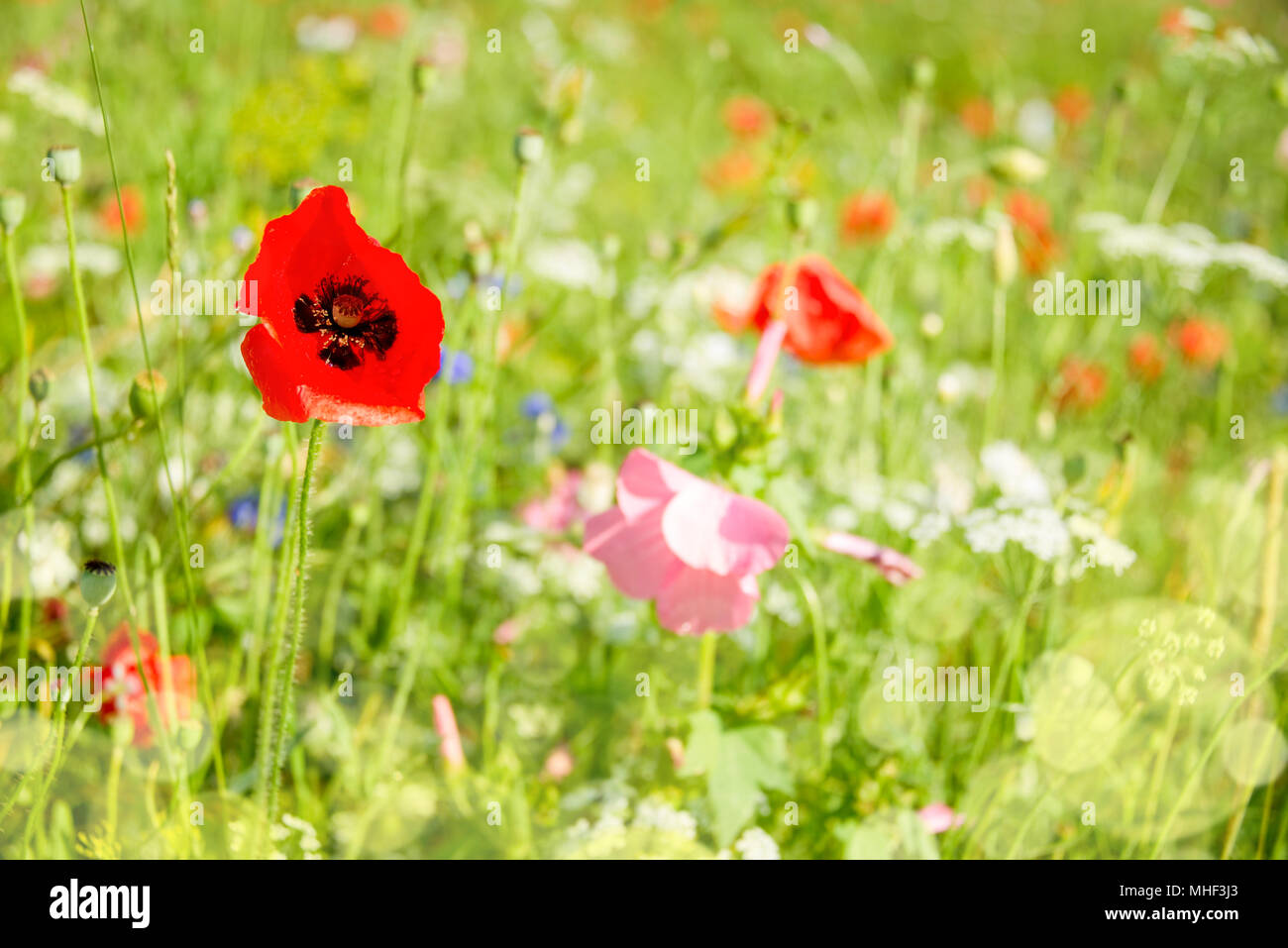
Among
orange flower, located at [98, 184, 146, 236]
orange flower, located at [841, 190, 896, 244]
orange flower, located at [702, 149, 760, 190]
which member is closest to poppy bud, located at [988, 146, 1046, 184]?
orange flower, located at [841, 190, 896, 244]

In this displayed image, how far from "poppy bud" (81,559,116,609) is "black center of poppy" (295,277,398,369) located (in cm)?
19

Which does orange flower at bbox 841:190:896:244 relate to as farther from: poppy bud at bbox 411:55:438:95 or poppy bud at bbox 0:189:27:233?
poppy bud at bbox 0:189:27:233

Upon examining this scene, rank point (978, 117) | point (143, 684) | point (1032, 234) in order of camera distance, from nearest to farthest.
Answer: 1. point (143, 684)
2. point (1032, 234)
3. point (978, 117)

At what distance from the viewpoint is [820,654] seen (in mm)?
899

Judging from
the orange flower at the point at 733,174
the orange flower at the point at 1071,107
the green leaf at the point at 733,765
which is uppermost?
the orange flower at the point at 1071,107

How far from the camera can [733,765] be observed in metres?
0.88

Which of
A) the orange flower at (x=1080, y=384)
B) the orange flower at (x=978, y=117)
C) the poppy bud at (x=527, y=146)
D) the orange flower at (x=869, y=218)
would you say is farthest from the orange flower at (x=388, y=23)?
the poppy bud at (x=527, y=146)

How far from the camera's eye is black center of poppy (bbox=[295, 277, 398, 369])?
2.30ft

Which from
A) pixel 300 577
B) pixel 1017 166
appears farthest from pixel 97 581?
pixel 1017 166

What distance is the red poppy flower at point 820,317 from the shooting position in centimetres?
106

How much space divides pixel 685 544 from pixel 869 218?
3.82 ft

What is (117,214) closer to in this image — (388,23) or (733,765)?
(388,23)

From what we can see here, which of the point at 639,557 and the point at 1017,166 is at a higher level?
the point at 1017,166

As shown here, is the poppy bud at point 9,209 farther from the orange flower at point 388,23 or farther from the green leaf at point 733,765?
the orange flower at point 388,23
